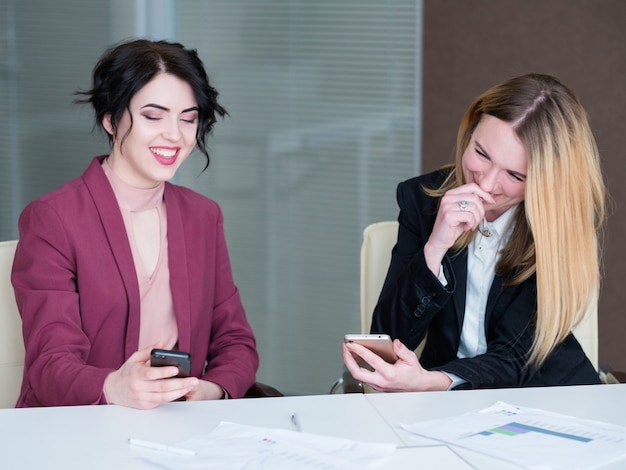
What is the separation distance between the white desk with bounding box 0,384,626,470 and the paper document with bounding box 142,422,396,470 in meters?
0.04

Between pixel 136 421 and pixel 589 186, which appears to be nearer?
pixel 136 421

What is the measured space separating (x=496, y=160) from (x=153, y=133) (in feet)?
3.01

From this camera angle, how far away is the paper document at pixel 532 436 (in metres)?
1.66

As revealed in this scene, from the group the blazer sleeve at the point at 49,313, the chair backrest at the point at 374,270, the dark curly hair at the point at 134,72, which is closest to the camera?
the blazer sleeve at the point at 49,313

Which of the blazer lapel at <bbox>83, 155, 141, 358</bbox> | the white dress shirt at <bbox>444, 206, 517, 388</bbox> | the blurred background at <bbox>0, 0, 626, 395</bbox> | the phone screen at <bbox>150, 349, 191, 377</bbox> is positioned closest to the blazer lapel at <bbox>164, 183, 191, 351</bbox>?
the blazer lapel at <bbox>83, 155, 141, 358</bbox>

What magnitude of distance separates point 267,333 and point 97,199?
6.99 ft

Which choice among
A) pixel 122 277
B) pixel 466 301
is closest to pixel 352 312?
pixel 466 301

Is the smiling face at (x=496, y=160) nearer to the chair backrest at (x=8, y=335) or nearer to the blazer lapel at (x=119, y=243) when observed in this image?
the blazer lapel at (x=119, y=243)

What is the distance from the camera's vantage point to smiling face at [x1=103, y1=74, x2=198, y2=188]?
2.43 meters

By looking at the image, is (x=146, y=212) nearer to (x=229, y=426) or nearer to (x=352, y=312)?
(x=229, y=426)

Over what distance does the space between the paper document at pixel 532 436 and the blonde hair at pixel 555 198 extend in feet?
1.95

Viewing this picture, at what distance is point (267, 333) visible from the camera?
4426mm

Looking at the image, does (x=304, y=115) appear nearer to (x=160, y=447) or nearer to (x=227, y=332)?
(x=227, y=332)

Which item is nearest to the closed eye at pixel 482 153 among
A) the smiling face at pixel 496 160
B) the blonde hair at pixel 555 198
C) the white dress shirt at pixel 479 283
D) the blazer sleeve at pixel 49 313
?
the smiling face at pixel 496 160
